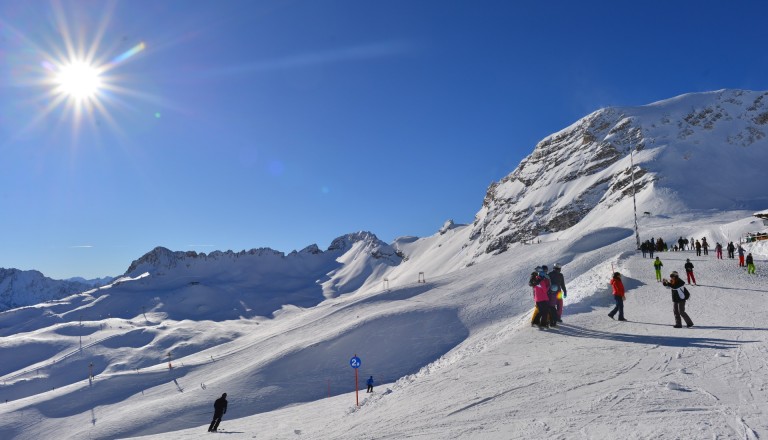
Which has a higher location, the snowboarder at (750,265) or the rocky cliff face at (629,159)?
the rocky cliff face at (629,159)

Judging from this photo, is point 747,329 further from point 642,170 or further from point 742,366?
point 642,170

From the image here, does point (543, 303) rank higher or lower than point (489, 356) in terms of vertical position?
higher

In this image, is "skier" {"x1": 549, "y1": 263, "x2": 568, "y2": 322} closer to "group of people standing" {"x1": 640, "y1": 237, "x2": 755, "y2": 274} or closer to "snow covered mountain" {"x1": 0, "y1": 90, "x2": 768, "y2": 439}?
"snow covered mountain" {"x1": 0, "y1": 90, "x2": 768, "y2": 439}

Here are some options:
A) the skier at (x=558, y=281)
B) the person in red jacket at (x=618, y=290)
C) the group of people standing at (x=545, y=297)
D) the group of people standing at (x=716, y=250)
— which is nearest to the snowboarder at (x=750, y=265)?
the group of people standing at (x=716, y=250)

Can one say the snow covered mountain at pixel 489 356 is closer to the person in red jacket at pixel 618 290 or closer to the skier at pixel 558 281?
the person in red jacket at pixel 618 290

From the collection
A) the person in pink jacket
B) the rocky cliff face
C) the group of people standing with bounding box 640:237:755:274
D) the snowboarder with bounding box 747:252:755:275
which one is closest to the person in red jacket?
the person in pink jacket

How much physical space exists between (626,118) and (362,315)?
117 meters

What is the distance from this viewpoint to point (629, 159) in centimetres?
9856

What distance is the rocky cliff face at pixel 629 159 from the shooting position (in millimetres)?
83062

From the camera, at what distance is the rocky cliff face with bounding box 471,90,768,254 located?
273 feet

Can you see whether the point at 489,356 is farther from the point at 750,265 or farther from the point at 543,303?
the point at 750,265

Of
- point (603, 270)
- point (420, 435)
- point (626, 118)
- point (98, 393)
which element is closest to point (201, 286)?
point (98, 393)

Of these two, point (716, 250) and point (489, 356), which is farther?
point (716, 250)

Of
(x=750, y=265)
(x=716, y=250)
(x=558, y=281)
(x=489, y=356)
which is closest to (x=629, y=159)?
(x=716, y=250)
